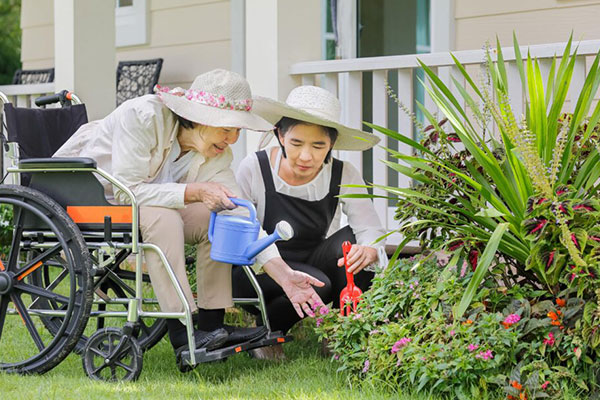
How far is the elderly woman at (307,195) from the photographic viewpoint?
3.54 meters

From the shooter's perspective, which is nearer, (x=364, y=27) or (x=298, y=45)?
(x=298, y=45)

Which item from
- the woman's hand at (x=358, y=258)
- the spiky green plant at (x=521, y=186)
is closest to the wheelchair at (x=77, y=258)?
the woman's hand at (x=358, y=258)

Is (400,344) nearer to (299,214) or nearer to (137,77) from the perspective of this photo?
(299,214)

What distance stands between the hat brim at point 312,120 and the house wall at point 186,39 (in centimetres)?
274

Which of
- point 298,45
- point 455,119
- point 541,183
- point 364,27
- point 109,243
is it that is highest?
point 364,27

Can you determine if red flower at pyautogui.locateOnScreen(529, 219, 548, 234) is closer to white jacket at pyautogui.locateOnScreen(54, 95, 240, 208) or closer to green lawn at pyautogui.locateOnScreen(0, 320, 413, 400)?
green lawn at pyautogui.locateOnScreen(0, 320, 413, 400)

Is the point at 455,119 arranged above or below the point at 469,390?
above

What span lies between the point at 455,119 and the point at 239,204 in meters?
0.80

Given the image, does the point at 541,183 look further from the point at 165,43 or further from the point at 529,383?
the point at 165,43

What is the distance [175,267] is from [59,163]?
550mm

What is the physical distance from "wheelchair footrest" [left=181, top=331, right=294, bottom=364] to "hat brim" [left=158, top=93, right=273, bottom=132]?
0.76m

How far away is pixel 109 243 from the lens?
322 centimetres

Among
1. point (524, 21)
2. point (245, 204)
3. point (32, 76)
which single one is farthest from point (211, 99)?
point (32, 76)

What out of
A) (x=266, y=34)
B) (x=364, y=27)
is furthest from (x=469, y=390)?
(x=364, y=27)
